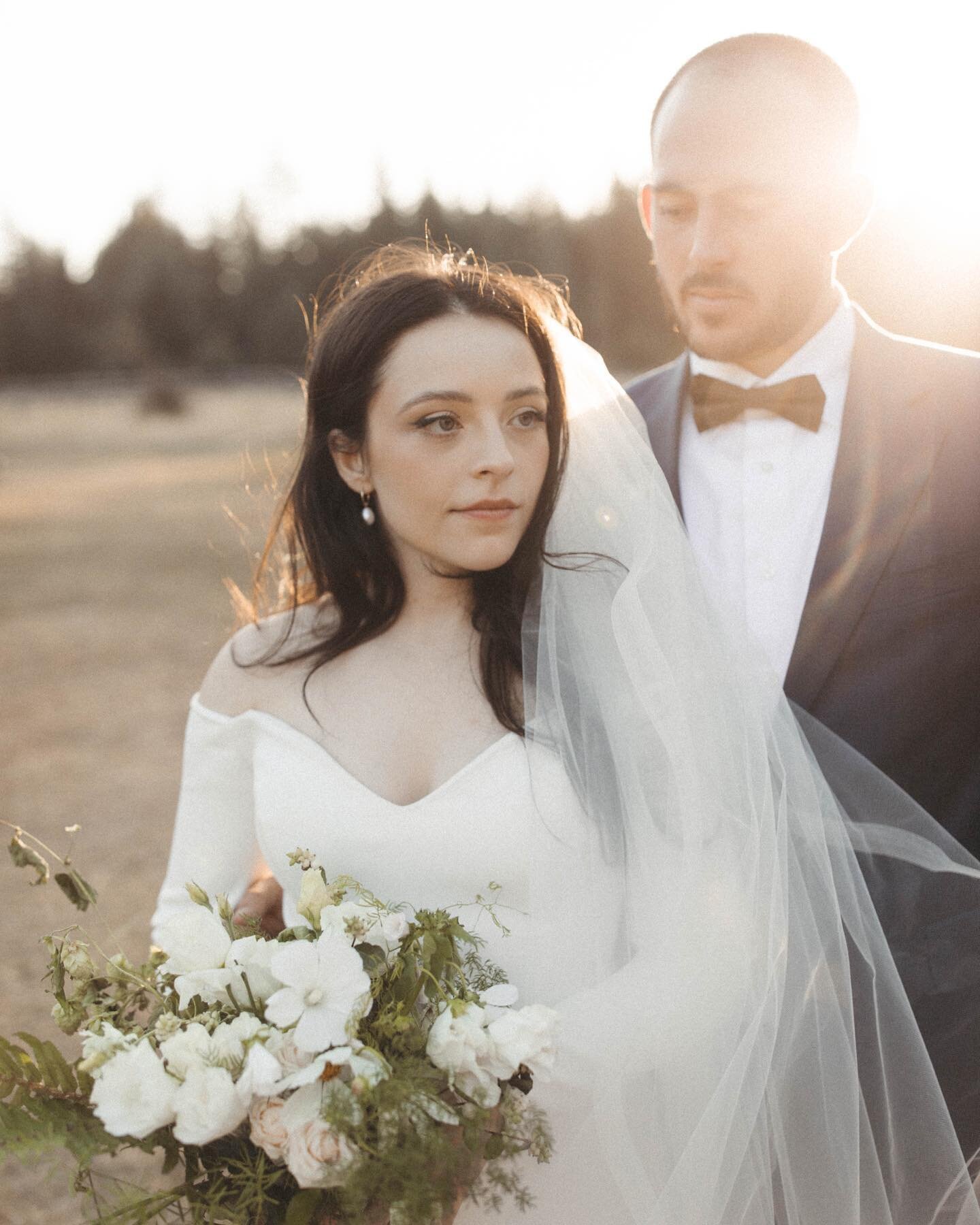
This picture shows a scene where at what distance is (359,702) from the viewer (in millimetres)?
2607

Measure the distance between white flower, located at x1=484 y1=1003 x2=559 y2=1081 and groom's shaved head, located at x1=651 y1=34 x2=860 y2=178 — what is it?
2.09 m

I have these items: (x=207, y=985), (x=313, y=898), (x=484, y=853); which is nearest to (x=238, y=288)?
(x=484, y=853)

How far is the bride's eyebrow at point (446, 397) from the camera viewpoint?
2.40 metres

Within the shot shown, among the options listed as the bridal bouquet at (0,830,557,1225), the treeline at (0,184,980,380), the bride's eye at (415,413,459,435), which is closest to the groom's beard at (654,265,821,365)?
the bride's eye at (415,413,459,435)

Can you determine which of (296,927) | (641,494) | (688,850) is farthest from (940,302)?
(296,927)

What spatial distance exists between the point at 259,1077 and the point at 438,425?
1.32 metres

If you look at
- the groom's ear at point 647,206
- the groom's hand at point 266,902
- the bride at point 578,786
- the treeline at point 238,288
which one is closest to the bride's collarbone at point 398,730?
the bride at point 578,786

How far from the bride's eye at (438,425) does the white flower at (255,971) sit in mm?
1094

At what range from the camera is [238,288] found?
160 feet

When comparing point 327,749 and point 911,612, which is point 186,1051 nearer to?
point 327,749

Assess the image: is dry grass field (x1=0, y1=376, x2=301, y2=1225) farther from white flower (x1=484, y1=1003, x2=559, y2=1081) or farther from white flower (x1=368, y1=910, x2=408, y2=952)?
white flower (x1=484, y1=1003, x2=559, y2=1081)

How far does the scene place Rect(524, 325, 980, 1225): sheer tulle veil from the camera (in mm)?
2062

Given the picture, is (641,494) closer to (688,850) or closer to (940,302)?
(688,850)

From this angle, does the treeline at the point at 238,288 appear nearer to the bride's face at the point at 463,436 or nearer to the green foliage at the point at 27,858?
the bride's face at the point at 463,436
